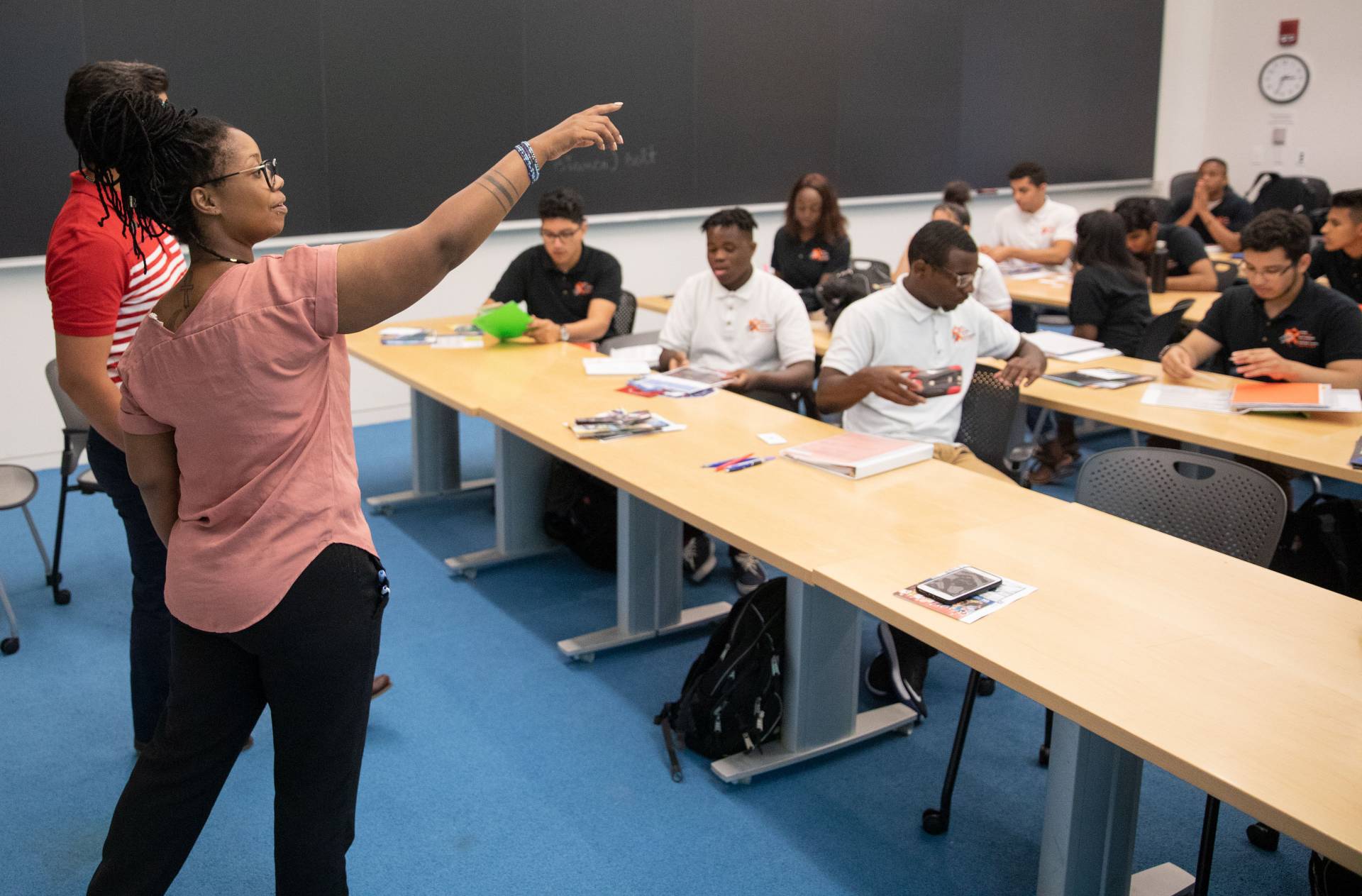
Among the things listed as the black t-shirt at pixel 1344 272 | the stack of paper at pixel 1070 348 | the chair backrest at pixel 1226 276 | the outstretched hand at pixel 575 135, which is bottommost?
the stack of paper at pixel 1070 348

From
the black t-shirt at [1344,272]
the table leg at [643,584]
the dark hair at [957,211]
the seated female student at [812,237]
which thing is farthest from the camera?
the dark hair at [957,211]

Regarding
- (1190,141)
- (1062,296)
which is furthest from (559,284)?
(1190,141)

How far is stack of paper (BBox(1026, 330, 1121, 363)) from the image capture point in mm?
4652

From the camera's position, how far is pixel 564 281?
5238mm

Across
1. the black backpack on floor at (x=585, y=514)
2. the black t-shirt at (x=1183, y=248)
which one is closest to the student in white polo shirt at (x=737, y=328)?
the black backpack on floor at (x=585, y=514)

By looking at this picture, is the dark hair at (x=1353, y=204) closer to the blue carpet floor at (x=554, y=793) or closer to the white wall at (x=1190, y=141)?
the blue carpet floor at (x=554, y=793)

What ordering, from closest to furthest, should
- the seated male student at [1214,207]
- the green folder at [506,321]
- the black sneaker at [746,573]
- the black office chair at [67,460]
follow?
the black office chair at [67,460]
the black sneaker at [746,573]
the green folder at [506,321]
the seated male student at [1214,207]

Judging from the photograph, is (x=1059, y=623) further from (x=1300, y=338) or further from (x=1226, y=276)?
(x=1226, y=276)

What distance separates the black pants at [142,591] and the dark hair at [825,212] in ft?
14.6

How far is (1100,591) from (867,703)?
1.27 metres

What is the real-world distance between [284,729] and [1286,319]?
3.64m

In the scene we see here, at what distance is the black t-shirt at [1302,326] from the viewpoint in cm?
391

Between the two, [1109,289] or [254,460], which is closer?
[254,460]

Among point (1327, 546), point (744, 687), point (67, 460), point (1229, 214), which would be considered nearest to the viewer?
point (744, 687)
